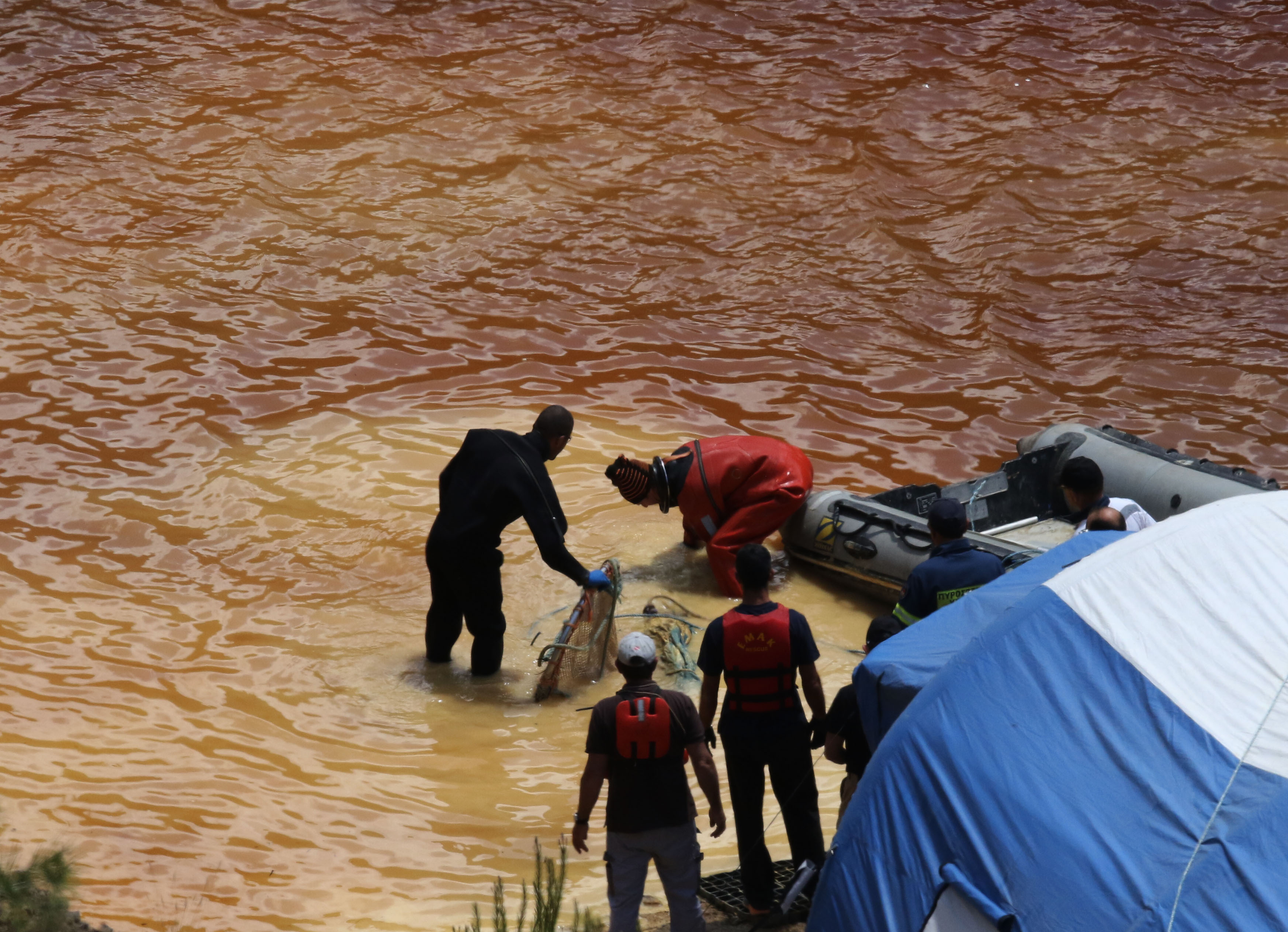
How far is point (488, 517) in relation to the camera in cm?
637

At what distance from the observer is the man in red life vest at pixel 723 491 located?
25.6 ft

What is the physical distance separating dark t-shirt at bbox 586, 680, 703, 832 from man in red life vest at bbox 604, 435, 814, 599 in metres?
3.57

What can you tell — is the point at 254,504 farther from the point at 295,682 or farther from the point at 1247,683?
the point at 1247,683

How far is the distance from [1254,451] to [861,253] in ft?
15.8

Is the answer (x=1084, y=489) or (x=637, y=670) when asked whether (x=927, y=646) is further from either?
(x=1084, y=489)

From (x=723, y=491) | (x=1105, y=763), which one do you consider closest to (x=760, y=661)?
(x=1105, y=763)

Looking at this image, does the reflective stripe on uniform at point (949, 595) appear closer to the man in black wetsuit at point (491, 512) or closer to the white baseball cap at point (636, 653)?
the white baseball cap at point (636, 653)

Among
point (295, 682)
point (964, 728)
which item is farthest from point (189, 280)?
point (964, 728)

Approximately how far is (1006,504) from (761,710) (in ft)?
14.4

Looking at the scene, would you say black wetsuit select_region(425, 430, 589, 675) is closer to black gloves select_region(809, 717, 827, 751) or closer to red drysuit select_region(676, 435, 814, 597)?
red drysuit select_region(676, 435, 814, 597)

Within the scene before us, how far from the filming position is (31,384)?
1057 centimetres

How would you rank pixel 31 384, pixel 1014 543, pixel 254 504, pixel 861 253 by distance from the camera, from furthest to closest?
1. pixel 861 253
2. pixel 31 384
3. pixel 254 504
4. pixel 1014 543

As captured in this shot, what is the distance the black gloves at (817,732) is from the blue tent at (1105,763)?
799 millimetres

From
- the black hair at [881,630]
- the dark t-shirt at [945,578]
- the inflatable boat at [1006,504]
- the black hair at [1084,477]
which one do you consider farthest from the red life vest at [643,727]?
the inflatable boat at [1006,504]
